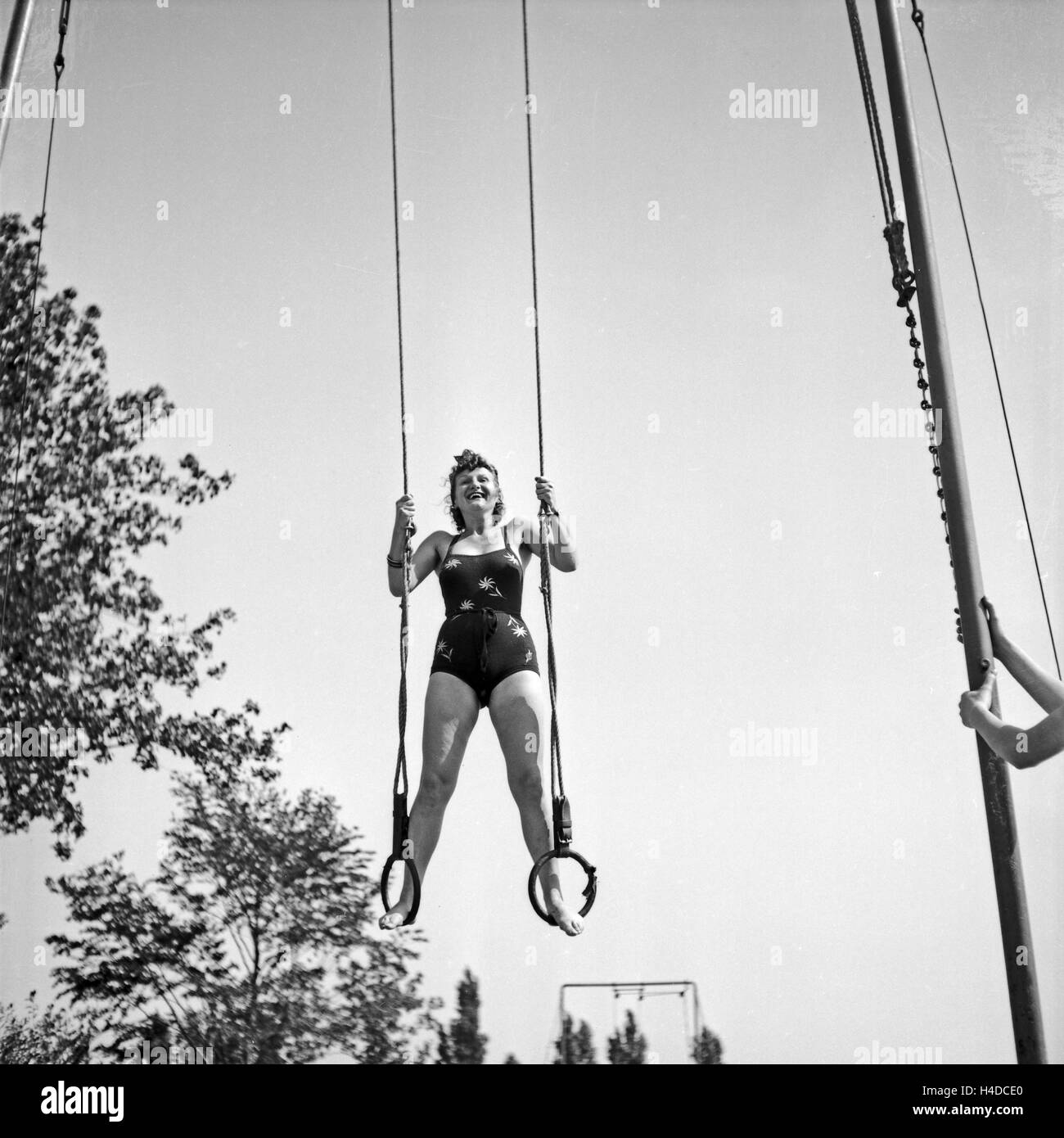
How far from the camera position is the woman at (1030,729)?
2596 millimetres

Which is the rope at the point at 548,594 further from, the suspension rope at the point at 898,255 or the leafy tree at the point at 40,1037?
the leafy tree at the point at 40,1037

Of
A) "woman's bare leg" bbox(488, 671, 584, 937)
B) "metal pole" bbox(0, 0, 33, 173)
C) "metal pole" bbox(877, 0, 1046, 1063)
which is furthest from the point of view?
"metal pole" bbox(0, 0, 33, 173)

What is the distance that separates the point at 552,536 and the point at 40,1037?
15.1ft

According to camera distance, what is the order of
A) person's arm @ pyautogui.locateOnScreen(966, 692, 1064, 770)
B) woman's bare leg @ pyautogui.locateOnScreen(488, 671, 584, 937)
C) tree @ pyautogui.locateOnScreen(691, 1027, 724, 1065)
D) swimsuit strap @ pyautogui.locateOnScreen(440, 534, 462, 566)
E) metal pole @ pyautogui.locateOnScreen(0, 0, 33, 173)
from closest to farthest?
1. person's arm @ pyautogui.locateOnScreen(966, 692, 1064, 770)
2. woman's bare leg @ pyautogui.locateOnScreen(488, 671, 584, 937)
3. metal pole @ pyautogui.locateOnScreen(0, 0, 33, 173)
4. swimsuit strap @ pyautogui.locateOnScreen(440, 534, 462, 566)
5. tree @ pyautogui.locateOnScreen(691, 1027, 724, 1065)

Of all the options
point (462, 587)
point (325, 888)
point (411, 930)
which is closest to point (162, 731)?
point (325, 888)

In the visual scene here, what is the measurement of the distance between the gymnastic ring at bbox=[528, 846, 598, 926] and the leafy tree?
362 centimetres

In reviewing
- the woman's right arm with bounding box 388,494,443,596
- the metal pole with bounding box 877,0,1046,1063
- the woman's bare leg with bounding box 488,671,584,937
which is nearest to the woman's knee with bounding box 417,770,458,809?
the woman's bare leg with bounding box 488,671,584,937

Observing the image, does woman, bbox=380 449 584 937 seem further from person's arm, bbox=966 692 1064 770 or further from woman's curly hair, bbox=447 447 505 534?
person's arm, bbox=966 692 1064 770

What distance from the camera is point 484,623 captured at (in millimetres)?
4121

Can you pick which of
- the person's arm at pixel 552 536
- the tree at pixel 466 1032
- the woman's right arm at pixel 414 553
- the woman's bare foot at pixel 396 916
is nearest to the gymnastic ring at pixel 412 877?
the woman's bare foot at pixel 396 916

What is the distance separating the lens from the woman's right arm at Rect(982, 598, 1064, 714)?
284 centimetres
